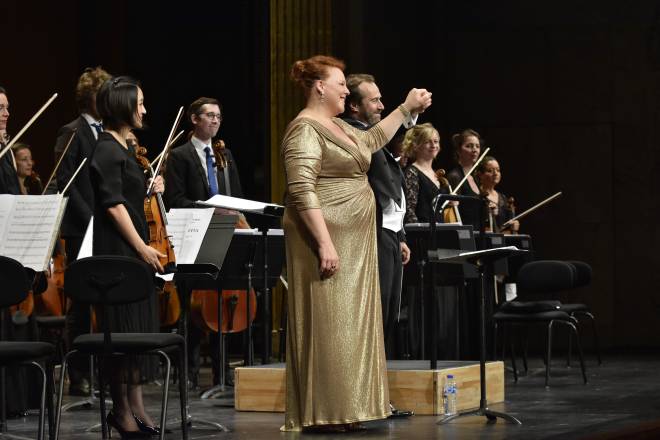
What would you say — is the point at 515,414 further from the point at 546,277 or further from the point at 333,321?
the point at 546,277

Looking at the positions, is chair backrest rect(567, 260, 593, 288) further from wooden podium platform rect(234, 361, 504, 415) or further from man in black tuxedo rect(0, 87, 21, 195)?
man in black tuxedo rect(0, 87, 21, 195)

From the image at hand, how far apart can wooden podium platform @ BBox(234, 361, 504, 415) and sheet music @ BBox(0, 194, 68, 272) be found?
1446 mm

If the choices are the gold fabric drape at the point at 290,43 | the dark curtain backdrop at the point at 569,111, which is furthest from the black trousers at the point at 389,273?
the dark curtain backdrop at the point at 569,111

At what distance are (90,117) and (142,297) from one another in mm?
2153

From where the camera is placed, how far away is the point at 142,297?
13.2 feet

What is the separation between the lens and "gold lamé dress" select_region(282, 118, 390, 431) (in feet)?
15.1

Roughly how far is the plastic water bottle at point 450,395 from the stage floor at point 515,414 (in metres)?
0.14

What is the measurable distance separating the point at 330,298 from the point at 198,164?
214cm

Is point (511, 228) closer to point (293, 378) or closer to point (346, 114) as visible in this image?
point (346, 114)

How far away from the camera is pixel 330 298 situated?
4.62 m

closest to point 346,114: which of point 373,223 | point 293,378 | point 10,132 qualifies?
point 373,223

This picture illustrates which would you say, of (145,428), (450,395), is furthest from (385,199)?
(145,428)

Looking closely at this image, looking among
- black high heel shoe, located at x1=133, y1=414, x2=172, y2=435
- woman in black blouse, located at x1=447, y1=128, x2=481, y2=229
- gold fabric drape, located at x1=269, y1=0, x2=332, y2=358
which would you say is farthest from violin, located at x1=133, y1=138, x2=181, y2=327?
gold fabric drape, located at x1=269, y1=0, x2=332, y2=358

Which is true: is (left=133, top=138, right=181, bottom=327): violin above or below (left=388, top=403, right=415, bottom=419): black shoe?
above
